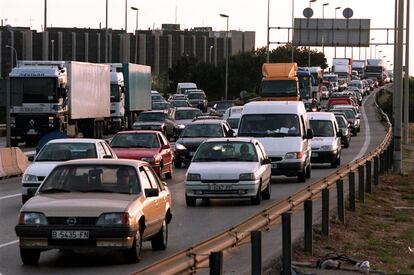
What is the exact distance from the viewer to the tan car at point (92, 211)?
14859 mm

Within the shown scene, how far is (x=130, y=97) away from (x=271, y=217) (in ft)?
181

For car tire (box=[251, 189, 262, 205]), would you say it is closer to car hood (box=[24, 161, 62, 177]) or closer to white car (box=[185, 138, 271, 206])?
white car (box=[185, 138, 271, 206])

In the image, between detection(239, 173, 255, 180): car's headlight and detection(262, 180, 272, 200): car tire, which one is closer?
detection(239, 173, 255, 180): car's headlight

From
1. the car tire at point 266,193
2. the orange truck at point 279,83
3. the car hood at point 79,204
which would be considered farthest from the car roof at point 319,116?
the car hood at point 79,204

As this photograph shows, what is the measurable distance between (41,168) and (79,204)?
31.1 ft

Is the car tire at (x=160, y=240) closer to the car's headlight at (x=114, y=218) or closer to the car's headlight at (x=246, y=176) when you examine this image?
the car's headlight at (x=114, y=218)

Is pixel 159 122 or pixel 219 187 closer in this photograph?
pixel 219 187

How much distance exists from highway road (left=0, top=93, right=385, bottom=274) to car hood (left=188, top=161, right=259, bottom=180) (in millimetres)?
680

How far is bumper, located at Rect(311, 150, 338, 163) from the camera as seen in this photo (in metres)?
39.7

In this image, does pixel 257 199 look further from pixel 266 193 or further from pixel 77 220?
pixel 77 220

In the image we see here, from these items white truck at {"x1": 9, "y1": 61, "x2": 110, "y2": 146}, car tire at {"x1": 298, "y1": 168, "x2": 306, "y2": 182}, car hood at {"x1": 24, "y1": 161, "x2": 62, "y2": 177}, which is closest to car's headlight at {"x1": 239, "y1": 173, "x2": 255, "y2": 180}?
car hood at {"x1": 24, "y1": 161, "x2": 62, "y2": 177}

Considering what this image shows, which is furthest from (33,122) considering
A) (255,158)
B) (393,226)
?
(393,226)

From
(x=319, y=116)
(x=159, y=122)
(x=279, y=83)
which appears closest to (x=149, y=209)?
(x=319, y=116)

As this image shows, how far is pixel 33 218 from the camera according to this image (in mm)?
15023
